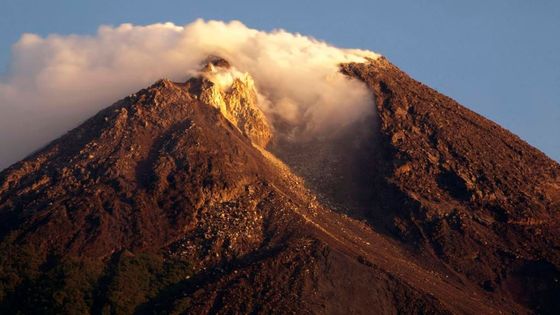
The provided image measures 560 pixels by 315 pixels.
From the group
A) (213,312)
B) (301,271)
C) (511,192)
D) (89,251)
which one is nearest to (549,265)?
(511,192)

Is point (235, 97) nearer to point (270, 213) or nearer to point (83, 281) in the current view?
point (270, 213)

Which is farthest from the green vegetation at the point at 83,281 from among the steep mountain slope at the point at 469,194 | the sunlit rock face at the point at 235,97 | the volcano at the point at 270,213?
the sunlit rock face at the point at 235,97

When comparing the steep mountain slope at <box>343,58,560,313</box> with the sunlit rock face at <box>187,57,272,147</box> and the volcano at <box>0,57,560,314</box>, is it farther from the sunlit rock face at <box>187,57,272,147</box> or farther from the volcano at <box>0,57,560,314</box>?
the sunlit rock face at <box>187,57,272,147</box>

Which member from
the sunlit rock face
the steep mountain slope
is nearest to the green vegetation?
the steep mountain slope

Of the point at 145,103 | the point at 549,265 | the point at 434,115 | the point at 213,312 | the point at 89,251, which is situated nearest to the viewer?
the point at 213,312

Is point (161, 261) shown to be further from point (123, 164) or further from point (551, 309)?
point (551, 309)

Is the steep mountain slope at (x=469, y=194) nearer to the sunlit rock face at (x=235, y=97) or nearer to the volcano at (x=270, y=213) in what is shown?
the volcano at (x=270, y=213)

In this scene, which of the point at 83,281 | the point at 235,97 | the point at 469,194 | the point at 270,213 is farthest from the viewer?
the point at 235,97

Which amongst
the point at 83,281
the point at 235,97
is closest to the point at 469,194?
the point at 235,97

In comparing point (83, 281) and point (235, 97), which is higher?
point (235, 97)
